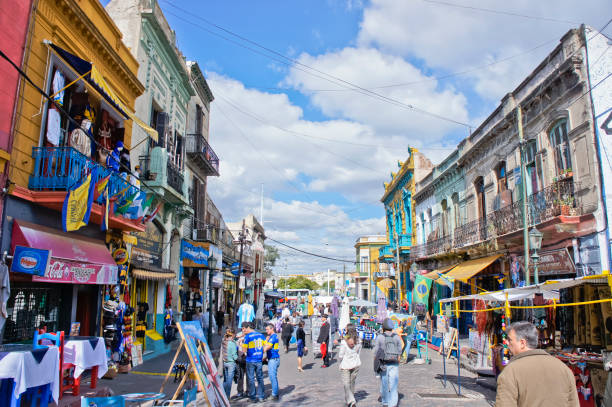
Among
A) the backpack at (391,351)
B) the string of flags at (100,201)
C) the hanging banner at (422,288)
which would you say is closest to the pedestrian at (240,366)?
the backpack at (391,351)

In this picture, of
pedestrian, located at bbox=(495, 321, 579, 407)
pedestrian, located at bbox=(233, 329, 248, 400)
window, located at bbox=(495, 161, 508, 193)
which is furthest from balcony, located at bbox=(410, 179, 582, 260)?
pedestrian, located at bbox=(495, 321, 579, 407)

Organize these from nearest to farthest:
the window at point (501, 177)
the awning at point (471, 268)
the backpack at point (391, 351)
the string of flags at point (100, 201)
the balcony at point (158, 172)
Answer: the backpack at point (391, 351) → the string of flags at point (100, 201) → the balcony at point (158, 172) → the awning at point (471, 268) → the window at point (501, 177)

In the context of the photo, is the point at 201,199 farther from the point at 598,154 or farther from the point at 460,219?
the point at 598,154

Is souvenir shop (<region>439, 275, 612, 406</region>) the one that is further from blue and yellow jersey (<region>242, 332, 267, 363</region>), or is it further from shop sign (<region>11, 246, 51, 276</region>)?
shop sign (<region>11, 246, 51, 276</region>)

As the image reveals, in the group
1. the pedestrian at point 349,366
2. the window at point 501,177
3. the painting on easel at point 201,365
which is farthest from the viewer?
the window at point 501,177

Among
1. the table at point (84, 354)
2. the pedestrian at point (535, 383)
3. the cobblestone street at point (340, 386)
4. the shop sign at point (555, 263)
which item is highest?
the shop sign at point (555, 263)

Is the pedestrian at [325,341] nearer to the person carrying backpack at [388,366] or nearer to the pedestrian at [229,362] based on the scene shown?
the pedestrian at [229,362]

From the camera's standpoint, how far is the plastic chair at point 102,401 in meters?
5.74

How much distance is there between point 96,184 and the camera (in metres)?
10.1

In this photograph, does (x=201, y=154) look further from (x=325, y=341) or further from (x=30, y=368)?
(x=30, y=368)

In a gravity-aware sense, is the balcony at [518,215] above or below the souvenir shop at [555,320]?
above

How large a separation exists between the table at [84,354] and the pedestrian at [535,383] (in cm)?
721

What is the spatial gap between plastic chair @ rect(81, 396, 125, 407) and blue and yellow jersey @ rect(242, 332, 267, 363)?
3.43m

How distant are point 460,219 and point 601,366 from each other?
52.3 ft
